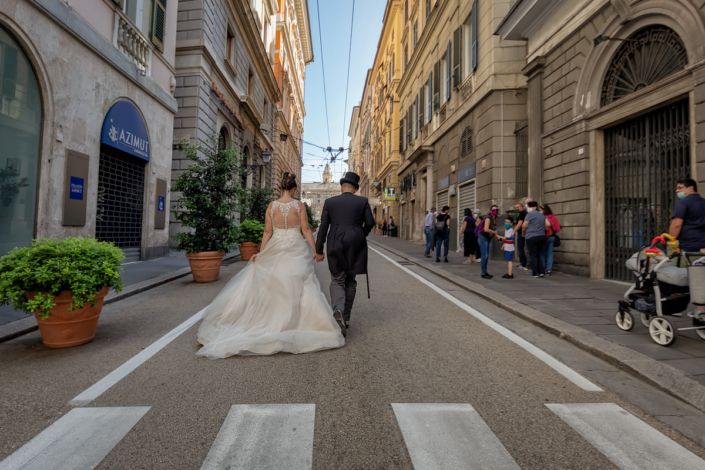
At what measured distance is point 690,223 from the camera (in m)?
4.56

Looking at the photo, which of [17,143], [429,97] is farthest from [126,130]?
[429,97]

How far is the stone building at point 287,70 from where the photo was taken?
31.6 metres

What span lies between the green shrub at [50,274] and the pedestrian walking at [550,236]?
8853 millimetres

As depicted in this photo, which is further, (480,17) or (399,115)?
A: (399,115)

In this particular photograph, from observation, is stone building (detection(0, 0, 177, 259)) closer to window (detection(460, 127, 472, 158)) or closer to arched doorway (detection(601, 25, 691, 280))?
window (detection(460, 127, 472, 158))

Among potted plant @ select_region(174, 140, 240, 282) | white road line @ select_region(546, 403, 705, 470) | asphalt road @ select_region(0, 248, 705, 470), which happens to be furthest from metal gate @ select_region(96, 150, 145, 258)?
white road line @ select_region(546, 403, 705, 470)

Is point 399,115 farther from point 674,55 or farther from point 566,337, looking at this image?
point 566,337

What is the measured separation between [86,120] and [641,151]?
11.6 meters

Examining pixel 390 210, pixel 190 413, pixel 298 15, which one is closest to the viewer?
pixel 190 413

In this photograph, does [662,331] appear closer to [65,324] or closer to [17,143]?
[65,324]

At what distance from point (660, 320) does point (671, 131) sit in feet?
16.1

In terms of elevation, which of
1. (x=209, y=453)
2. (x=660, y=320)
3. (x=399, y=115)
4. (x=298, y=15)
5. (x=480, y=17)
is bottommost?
(x=209, y=453)

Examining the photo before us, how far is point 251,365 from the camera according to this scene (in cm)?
341

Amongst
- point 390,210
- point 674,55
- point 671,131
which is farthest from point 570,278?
point 390,210
